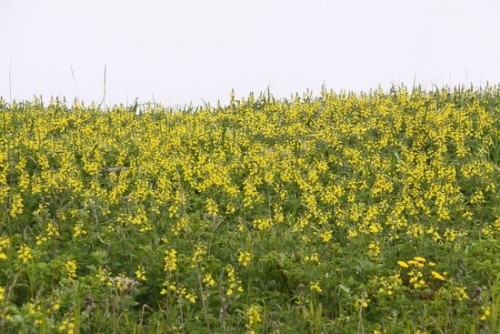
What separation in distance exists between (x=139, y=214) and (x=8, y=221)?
1.32 meters

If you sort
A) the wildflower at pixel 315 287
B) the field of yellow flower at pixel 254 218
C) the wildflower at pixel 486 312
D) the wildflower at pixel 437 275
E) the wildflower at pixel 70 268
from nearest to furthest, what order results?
the wildflower at pixel 486 312
the wildflower at pixel 70 268
the field of yellow flower at pixel 254 218
the wildflower at pixel 315 287
the wildflower at pixel 437 275

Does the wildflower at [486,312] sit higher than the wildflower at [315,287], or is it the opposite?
the wildflower at [315,287]

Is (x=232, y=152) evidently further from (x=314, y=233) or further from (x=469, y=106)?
(x=469, y=106)

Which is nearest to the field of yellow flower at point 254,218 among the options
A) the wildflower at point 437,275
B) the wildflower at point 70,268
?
the wildflower at point 70,268

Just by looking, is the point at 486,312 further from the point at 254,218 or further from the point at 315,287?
the point at 254,218

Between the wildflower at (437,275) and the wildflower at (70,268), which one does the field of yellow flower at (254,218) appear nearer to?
the wildflower at (70,268)

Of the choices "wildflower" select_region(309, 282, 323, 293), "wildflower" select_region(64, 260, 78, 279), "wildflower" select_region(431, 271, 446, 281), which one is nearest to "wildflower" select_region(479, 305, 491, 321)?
"wildflower" select_region(431, 271, 446, 281)

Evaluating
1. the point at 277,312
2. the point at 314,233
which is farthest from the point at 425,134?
the point at 277,312

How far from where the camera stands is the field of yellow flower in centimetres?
529

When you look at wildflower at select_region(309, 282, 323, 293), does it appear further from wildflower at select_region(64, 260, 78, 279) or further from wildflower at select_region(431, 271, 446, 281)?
wildflower at select_region(64, 260, 78, 279)

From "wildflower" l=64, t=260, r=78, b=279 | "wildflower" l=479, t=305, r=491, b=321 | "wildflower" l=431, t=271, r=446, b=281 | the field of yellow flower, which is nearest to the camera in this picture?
"wildflower" l=479, t=305, r=491, b=321

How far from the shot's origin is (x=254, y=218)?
764 cm

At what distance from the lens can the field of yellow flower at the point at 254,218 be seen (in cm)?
529

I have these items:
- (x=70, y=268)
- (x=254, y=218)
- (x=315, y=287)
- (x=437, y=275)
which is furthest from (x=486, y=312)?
(x=254, y=218)
